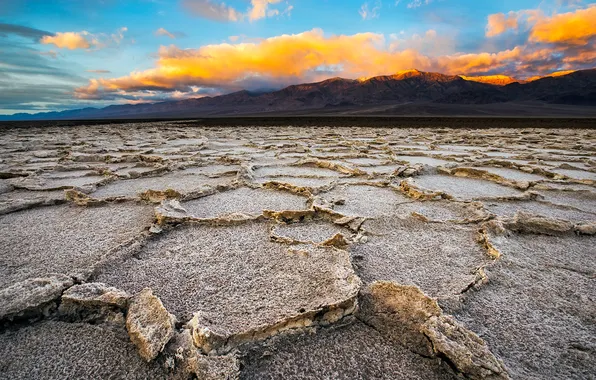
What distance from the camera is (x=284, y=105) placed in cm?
14600

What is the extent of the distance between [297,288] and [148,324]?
1.87 ft

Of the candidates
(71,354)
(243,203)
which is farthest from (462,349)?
(243,203)

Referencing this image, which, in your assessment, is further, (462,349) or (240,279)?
(240,279)

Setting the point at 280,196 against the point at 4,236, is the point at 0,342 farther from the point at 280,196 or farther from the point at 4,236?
the point at 280,196

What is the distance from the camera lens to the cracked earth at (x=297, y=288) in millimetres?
972

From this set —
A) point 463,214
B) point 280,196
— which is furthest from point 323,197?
point 463,214

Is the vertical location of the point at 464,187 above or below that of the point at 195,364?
below

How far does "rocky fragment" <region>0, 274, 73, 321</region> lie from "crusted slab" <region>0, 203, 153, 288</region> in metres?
0.14

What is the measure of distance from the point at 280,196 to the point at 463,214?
1496 millimetres

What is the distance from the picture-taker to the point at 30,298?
1174mm

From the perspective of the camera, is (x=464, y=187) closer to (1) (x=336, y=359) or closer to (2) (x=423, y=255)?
(2) (x=423, y=255)

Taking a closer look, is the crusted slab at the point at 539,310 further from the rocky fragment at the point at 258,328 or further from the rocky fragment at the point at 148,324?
the rocky fragment at the point at 148,324

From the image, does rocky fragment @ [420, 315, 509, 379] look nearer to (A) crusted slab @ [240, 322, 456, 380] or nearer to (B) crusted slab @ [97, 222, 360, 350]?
(A) crusted slab @ [240, 322, 456, 380]

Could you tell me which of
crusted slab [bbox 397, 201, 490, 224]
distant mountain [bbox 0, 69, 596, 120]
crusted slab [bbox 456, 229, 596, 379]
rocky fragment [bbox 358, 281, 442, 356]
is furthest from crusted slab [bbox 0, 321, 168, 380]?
distant mountain [bbox 0, 69, 596, 120]
